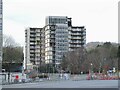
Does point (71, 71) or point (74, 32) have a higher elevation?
point (74, 32)

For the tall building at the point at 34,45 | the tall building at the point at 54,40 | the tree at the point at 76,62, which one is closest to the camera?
the tree at the point at 76,62

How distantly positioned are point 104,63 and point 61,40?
45.0 metres

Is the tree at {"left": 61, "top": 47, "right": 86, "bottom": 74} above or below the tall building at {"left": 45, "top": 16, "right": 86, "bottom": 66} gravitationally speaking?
below

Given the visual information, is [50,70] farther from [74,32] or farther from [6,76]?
[6,76]

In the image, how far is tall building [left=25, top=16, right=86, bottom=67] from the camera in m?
136

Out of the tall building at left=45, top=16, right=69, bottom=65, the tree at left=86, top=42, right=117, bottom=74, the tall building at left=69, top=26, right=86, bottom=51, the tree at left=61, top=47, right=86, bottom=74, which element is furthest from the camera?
the tall building at left=69, top=26, right=86, bottom=51

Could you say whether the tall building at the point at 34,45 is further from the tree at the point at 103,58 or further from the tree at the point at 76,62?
the tree at the point at 103,58

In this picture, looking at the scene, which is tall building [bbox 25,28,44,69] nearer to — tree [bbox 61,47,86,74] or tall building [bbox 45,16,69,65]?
tall building [bbox 45,16,69,65]

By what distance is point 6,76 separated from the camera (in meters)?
46.6

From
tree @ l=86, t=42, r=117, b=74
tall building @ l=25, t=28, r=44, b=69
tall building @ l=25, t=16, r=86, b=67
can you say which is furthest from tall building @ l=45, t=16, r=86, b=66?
tree @ l=86, t=42, r=117, b=74

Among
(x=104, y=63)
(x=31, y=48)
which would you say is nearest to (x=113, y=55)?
(x=104, y=63)

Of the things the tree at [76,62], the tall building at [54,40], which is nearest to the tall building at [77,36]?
the tall building at [54,40]

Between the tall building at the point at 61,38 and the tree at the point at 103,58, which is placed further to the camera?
the tall building at the point at 61,38

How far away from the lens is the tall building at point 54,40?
136 meters
